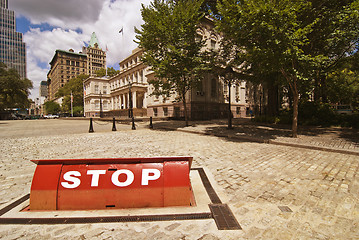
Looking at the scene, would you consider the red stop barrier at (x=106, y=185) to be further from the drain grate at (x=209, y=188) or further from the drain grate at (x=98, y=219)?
the drain grate at (x=209, y=188)

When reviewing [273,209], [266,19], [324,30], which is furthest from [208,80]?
[273,209]

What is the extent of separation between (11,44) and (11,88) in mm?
136917

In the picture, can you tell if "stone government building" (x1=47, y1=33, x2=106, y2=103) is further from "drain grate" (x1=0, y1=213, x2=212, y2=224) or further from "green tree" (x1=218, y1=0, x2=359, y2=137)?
"drain grate" (x1=0, y1=213, x2=212, y2=224)

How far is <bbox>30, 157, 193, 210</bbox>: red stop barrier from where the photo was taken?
2.51 metres

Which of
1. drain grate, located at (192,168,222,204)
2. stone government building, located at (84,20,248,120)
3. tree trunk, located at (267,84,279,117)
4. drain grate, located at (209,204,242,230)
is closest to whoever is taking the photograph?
drain grate, located at (209,204,242,230)

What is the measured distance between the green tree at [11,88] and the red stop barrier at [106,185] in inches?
1806

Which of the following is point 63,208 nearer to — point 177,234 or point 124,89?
point 177,234

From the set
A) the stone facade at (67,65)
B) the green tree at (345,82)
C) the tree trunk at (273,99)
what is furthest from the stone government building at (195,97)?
the stone facade at (67,65)

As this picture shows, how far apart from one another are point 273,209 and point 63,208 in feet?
11.6

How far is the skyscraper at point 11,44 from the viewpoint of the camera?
115938mm

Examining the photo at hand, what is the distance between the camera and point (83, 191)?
251 cm

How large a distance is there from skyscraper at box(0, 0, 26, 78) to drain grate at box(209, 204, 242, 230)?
17474 centimetres

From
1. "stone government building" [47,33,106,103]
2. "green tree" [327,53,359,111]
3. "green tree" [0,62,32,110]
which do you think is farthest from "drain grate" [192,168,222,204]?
"stone government building" [47,33,106,103]

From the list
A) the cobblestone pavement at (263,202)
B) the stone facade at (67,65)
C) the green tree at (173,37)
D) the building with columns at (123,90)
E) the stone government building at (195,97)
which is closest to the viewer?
the cobblestone pavement at (263,202)
